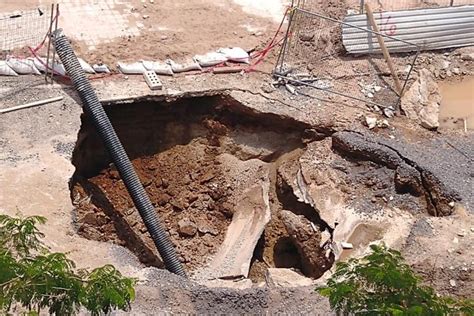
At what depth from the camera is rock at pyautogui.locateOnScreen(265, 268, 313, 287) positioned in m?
10.5

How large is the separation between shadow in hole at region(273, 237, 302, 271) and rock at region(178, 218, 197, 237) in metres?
1.48

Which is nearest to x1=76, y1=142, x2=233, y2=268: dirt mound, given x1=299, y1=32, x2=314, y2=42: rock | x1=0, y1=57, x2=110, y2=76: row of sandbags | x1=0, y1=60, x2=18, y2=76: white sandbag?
x1=0, y1=57, x2=110, y2=76: row of sandbags

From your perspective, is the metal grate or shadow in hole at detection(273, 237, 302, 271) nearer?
shadow in hole at detection(273, 237, 302, 271)

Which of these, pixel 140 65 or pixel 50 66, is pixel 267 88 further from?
pixel 50 66

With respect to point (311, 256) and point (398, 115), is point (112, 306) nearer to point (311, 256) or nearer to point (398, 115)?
point (311, 256)

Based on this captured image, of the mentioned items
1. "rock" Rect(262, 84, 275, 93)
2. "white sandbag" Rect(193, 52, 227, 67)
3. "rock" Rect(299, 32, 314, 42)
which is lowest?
"rock" Rect(262, 84, 275, 93)

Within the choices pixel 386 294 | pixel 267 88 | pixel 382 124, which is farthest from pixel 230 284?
pixel 382 124

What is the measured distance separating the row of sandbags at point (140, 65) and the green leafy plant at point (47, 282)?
16.3ft

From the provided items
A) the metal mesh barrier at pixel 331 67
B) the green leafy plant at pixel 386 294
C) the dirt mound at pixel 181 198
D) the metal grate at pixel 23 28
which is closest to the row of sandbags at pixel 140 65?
the metal grate at pixel 23 28

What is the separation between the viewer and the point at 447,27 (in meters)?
14.3

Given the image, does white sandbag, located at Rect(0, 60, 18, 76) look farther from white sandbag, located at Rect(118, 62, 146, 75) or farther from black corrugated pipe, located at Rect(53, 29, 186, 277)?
white sandbag, located at Rect(118, 62, 146, 75)

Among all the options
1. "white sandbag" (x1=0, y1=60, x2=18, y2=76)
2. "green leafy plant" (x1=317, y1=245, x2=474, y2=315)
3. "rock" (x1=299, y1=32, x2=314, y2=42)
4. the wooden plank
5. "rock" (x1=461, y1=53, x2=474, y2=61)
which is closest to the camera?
"green leafy plant" (x1=317, y1=245, x2=474, y2=315)

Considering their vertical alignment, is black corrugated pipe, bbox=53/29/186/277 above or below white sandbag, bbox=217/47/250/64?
below

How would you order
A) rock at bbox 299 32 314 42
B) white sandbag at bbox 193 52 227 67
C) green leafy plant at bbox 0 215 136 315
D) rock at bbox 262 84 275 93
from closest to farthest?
green leafy plant at bbox 0 215 136 315, rock at bbox 262 84 275 93, white sandbag at bbox 193 52 227 67, rock at bbox 299 32 314 42
